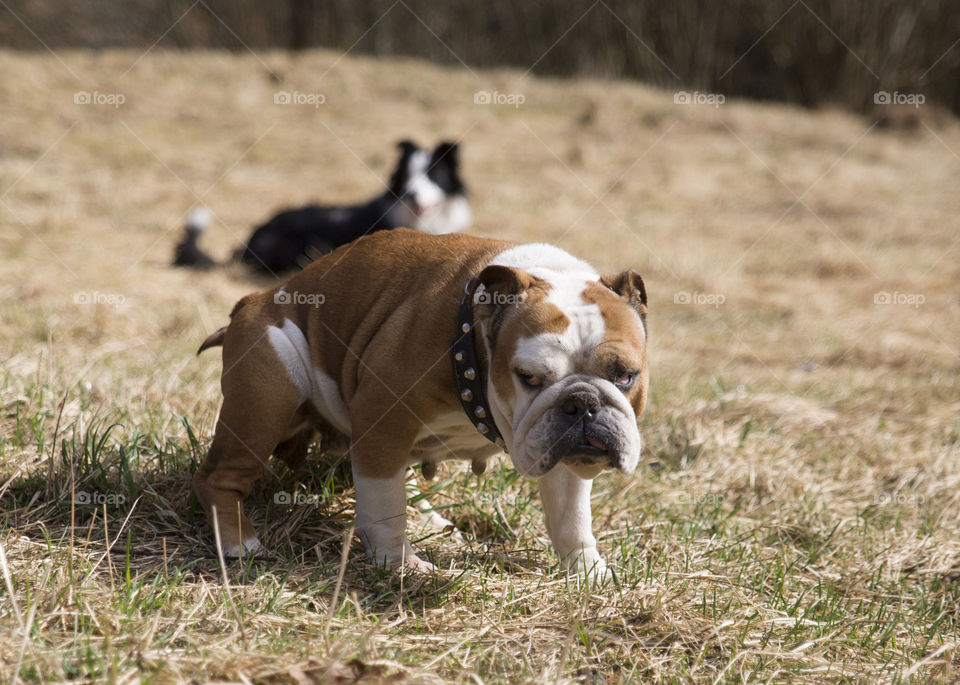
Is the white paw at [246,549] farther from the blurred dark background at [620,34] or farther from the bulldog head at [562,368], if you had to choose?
the blurred dark background at [620,34]

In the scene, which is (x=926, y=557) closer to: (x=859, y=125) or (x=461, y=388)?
(x=461, y=388)

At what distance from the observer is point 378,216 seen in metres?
8.27

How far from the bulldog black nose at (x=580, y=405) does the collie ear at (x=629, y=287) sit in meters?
0.45

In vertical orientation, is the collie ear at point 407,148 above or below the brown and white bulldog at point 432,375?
above

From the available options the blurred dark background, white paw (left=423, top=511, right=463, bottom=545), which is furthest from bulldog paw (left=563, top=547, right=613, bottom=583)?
the blurred dark background

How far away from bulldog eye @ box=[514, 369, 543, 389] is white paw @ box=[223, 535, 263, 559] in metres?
0.98

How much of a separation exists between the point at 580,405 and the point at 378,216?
241 inches

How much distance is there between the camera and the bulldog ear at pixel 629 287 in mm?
2756

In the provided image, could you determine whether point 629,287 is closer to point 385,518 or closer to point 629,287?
point 629,287

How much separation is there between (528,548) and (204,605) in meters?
1.16

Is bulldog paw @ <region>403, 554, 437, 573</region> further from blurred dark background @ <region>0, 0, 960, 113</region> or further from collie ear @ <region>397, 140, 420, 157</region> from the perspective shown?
blurred dark background @ <region>0, 0, 960, 113</region>

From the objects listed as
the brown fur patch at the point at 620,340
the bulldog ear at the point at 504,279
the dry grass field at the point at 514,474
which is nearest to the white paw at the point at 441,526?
the dry grass field at the point at 514,474

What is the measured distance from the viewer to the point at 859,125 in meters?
15.0

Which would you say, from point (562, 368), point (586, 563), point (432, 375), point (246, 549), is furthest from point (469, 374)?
point (246, 549)
